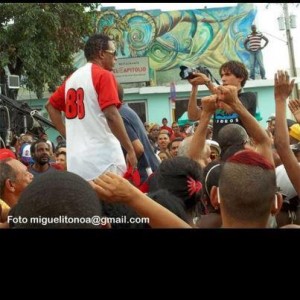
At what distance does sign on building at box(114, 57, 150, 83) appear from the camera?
2535 mm

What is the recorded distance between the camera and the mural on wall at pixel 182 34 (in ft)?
7.39

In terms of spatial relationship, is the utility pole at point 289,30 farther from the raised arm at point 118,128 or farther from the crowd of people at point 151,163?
the raised arm at point 118,128

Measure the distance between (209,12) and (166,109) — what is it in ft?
1.67

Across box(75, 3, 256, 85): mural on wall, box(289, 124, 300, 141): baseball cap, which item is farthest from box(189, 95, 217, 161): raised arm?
box(289, 124, 300, 141): baseball cap

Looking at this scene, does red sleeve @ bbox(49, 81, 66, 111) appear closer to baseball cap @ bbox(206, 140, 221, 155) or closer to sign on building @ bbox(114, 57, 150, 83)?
sign on building @ bbox(114, 57, 150, 83)

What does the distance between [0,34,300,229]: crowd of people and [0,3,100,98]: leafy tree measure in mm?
73

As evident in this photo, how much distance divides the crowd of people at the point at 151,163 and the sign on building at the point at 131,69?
0.12ft

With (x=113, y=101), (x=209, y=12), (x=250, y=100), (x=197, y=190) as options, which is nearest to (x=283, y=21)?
(x=209, y=12)

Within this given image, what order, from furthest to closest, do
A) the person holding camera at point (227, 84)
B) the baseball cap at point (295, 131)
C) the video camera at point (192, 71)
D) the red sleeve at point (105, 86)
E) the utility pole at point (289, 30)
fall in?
the baseball cap at point (295, 131)
the red sleeve at point (105, 86)
the video camera at point (192, 71)
the person holding camera at point (227, 84)
the utility pole at point (289, 30)

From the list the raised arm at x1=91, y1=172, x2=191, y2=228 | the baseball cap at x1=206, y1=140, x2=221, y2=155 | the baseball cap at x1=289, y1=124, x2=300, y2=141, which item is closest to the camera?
the raised arm at x1=91, y1=172, x2=191, y2=228

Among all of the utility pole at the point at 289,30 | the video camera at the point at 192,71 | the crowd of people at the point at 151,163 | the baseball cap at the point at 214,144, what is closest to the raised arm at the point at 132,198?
the crowd of people at the point at 151,163
